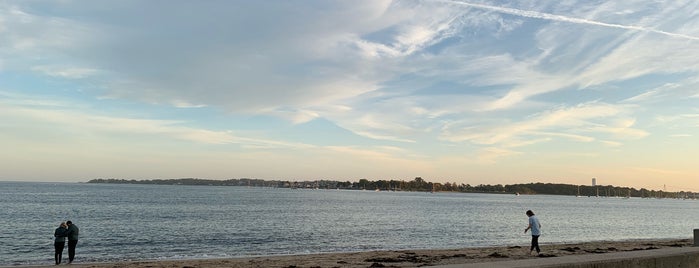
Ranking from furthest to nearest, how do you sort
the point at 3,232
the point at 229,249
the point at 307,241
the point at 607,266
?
the point at 3,232 < the point at 307,241 < the point at 229,249 < the point at 607,266

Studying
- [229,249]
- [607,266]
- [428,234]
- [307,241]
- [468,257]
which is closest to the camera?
[607,266]

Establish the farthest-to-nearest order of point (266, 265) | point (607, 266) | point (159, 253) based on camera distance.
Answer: point (159, 253) < point (266, 265) < point (607, 266)

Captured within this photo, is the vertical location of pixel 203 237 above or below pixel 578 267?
below

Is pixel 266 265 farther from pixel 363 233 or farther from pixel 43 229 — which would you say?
pixel 43 229

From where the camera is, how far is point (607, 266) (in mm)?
6484

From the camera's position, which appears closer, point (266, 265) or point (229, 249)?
point (266, 265)

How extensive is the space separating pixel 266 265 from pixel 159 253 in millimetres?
12431

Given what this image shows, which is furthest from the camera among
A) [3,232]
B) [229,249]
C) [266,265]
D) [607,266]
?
[3,232]

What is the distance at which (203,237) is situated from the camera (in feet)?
135

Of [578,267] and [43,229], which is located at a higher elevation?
[578,267]

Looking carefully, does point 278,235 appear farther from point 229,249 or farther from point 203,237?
point 229,249

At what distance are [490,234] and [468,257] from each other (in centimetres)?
2637

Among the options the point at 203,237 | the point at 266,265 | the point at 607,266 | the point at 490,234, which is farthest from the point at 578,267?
the point at 490,234

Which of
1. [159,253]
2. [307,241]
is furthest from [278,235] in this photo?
[159,253]
